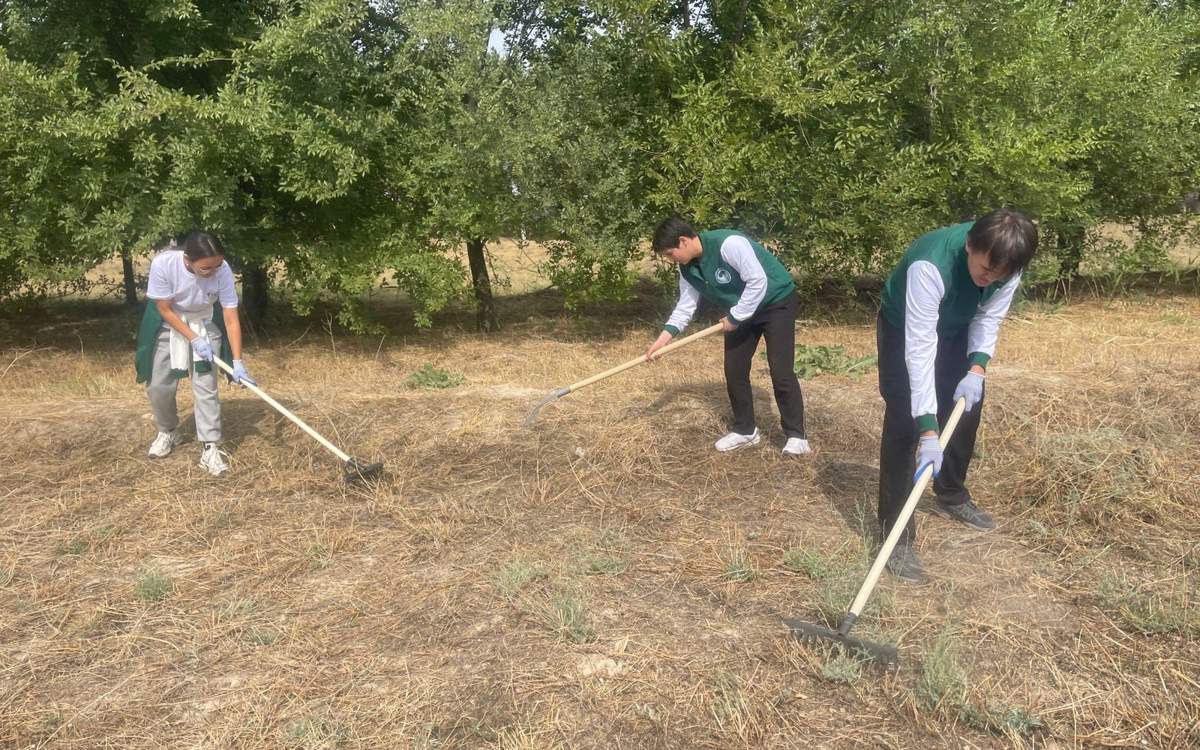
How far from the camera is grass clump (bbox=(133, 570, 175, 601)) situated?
3715mm

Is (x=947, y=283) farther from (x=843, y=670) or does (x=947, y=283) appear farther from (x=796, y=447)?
(x=796, y=447)

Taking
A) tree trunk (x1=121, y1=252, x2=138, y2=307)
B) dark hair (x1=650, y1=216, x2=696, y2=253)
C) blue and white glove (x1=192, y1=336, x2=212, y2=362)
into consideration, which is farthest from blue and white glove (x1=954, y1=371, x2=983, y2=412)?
tree trunk (x1=121, y1=252, x2=138, y2=307)

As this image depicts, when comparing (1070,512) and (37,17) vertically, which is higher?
(37,17)

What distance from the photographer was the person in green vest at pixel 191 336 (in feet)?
15.4

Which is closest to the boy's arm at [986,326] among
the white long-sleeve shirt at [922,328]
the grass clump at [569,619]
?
the white long-sleeve shirt at [922,328]

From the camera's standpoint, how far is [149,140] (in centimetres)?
703

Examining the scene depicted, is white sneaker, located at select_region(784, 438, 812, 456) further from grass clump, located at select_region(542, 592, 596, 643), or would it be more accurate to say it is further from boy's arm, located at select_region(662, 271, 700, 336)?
grass clump, located at select_region(542, 592, 596, 643)

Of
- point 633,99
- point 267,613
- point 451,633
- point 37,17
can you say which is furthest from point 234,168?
point 451,633

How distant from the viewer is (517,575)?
373cm

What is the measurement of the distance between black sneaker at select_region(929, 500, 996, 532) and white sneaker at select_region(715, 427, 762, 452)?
126cm

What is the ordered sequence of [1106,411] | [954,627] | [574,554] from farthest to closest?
[1106,411] → [574,554] → [954,627]

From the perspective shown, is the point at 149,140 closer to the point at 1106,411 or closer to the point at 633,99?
the point at 633,99

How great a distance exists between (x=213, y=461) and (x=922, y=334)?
12.9ft

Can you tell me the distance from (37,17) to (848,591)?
8239 mm
